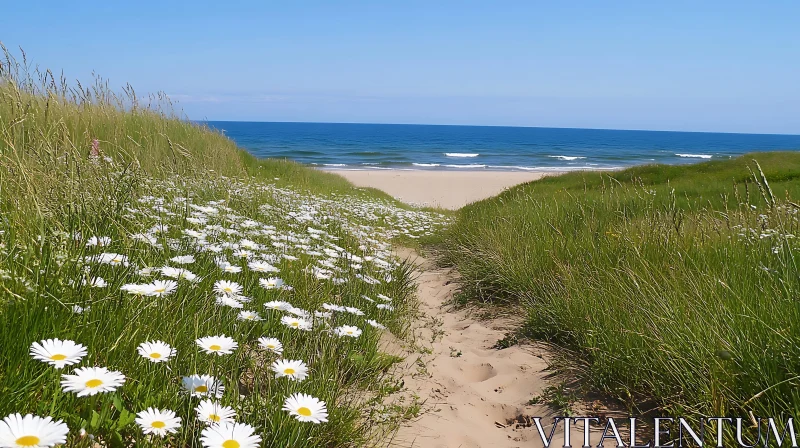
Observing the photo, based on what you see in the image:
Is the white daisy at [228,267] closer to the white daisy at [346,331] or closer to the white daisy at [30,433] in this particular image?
the white daisy at [346,331]

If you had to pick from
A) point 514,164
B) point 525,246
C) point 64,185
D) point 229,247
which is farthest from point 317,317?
point 514,164

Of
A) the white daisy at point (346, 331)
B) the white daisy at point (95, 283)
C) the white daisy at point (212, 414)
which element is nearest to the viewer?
the white daisy at point (212, 414)

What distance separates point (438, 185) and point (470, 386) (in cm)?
2983

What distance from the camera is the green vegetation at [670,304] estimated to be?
230cm

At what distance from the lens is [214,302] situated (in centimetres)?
260

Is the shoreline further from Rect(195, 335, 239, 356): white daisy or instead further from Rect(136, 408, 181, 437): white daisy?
Rect(136, 408, 181, 437): white daisy

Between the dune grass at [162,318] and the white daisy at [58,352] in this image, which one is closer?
the white daisy at [58,352]

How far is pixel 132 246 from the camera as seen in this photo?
9.01ft

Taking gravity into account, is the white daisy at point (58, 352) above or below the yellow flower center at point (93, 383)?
above

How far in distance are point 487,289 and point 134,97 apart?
7.67 meters

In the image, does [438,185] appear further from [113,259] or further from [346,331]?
[113,259]

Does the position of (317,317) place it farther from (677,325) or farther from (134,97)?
(134,97)

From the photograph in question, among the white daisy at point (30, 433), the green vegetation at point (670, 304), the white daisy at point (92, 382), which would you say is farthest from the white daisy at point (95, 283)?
the green vegetation at point (670, 304)

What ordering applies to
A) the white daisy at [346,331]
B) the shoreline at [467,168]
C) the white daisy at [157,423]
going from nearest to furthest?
the white daisy at [157,423]
the white daisy at [346,331]
the shoreline at [467,168]
